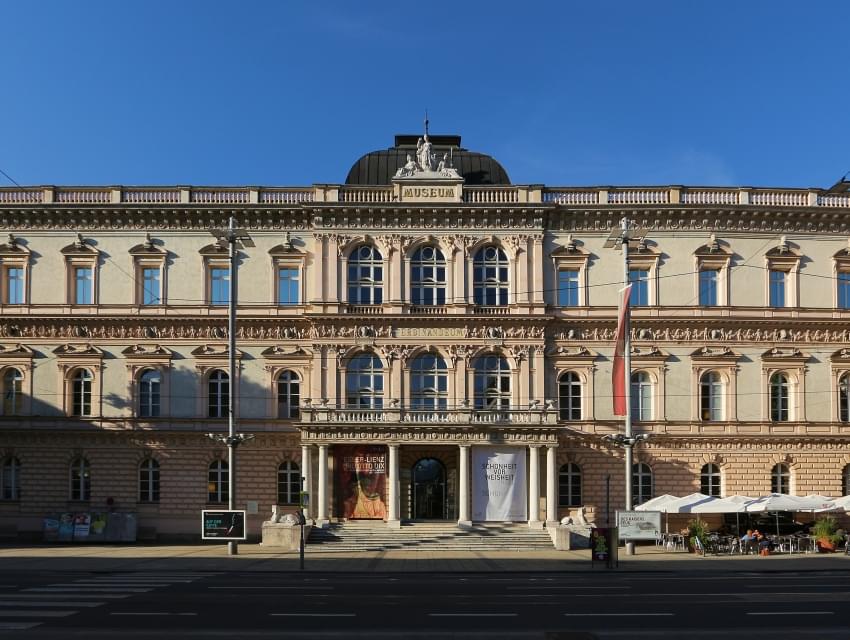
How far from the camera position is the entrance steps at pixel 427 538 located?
42.7 meters

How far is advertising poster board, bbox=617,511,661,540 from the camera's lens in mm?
36281

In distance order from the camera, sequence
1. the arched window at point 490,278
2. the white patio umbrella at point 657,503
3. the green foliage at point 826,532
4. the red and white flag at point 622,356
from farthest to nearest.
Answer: the arched window at point 490,278
the white patio umbrella at point 657,503
the green foliage at point 826,532
the red and white flag at point 622,356

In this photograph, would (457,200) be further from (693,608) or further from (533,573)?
(693,608)

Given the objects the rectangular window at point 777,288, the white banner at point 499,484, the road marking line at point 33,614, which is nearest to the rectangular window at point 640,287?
the rectangular window at point 777,288

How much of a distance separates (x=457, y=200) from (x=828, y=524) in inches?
912

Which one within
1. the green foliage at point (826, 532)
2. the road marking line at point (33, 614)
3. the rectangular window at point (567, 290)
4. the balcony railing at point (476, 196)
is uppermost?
the balcony railing at point (476, 196)

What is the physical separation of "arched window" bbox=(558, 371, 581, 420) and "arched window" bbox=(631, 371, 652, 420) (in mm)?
2866

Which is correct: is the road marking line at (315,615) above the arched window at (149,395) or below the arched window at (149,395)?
below

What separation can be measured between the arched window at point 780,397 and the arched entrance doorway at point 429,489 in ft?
56.9

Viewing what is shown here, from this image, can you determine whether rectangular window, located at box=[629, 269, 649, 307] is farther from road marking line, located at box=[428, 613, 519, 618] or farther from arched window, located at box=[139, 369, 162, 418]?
road marking line, located at box=[428, 613, 519, 618]

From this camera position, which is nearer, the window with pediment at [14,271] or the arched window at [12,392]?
the arched window at [12,392]

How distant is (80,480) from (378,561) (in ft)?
63.2

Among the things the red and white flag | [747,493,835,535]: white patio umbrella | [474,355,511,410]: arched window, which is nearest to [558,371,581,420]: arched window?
[474,355,511,410]: arched window

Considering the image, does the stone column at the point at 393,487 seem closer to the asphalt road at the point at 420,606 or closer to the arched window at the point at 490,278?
the arched window at the point at 490,278
